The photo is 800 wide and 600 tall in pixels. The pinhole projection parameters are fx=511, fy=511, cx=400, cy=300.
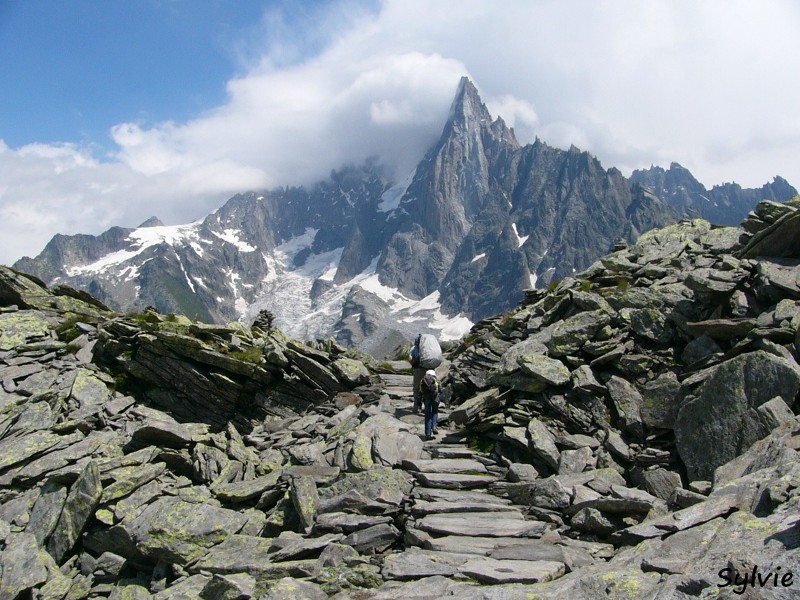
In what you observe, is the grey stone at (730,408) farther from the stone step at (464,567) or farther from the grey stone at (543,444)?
the stone step at (464,567)

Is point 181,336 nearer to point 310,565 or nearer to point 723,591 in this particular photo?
point 310,565

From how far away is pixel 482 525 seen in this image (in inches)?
588

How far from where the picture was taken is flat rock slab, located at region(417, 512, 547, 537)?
1456 centimetres

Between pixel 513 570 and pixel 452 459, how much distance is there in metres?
7.68

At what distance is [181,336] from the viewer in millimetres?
30688

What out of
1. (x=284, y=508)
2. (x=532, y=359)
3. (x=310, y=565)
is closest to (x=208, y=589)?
(x=310, y=565)

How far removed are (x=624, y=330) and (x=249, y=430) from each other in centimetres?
2115

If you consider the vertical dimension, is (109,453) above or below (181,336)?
below

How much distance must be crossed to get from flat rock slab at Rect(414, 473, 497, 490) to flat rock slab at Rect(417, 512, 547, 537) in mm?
2097

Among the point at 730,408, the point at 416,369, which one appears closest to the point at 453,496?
the point at 730,408

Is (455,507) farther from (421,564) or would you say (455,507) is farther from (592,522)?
(592,522)

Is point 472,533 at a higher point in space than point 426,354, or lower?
lower

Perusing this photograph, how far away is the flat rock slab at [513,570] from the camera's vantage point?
11.9 meters

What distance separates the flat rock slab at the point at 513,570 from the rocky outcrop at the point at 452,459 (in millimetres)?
58
